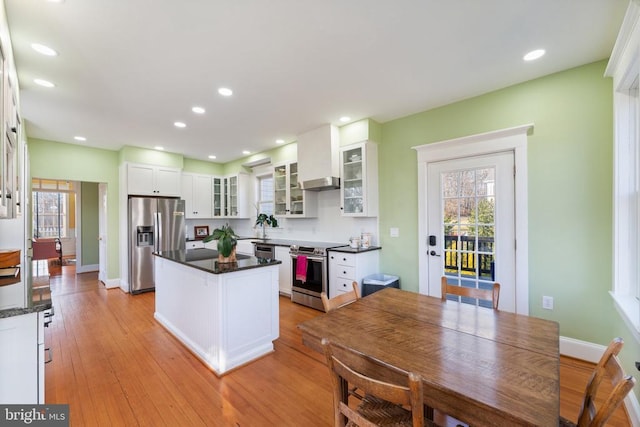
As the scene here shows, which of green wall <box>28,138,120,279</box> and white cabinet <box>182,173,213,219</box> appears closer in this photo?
green wall <box>28,138,120,279</box>

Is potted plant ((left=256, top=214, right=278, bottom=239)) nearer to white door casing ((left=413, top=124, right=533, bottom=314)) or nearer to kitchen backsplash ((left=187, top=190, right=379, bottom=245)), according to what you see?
kitchen backsplash ((left=187, top=190, right=379, bottom=245))

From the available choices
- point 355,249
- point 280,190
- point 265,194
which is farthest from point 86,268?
point 355,249

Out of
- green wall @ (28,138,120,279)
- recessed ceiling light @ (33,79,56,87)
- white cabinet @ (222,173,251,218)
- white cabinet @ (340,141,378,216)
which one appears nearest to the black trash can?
white cabinet @ (340,141,378,216)

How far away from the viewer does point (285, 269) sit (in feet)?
14.6

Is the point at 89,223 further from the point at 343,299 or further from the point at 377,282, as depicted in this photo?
the point at 343,299

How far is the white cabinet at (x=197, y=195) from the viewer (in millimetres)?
5910

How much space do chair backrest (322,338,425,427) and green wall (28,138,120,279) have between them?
5762mm

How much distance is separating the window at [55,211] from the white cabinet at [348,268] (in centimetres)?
843

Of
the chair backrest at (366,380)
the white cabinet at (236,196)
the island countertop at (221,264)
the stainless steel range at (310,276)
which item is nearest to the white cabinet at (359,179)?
the stainless steel range at (310,276)

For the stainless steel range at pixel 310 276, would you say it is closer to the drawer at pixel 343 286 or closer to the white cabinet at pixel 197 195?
the drawer at pixel 343 286

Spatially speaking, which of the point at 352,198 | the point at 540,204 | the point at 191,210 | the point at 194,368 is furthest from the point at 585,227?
the point at 191,210

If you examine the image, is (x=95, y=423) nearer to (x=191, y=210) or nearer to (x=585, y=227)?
(x=585, y=227)

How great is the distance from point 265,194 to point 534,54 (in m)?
4.83

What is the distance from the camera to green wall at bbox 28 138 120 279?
458 centimetres
